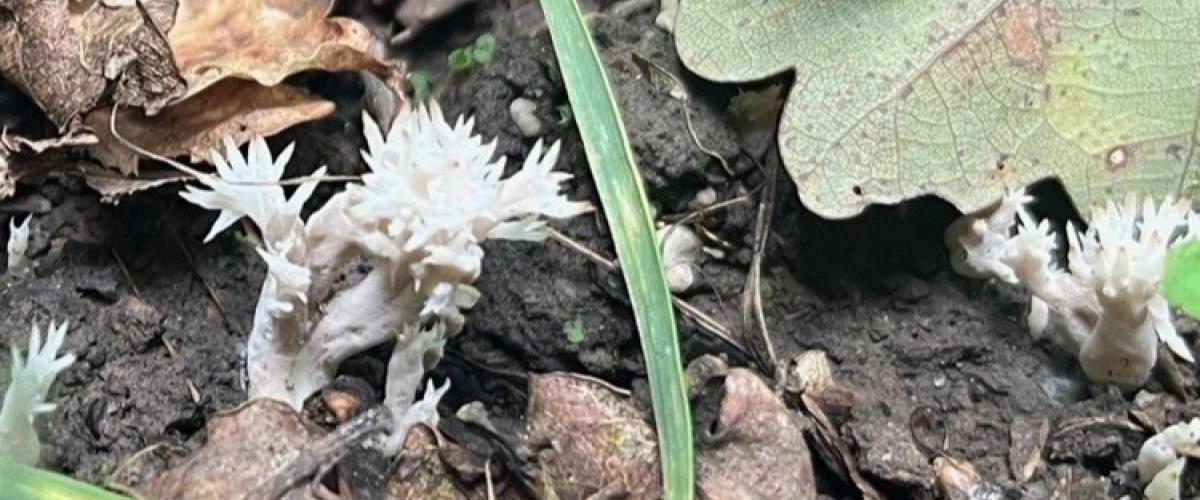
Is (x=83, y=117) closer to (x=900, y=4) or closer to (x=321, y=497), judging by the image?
(x=321, y=497)

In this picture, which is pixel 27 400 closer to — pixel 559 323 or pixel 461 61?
pixel 559 323

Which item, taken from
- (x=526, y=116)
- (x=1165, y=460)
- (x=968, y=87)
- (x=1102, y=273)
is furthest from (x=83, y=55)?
(x=1165, y=460)

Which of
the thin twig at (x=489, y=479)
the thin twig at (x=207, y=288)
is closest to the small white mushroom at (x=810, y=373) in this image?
the thin twig at (x=489, y=479)

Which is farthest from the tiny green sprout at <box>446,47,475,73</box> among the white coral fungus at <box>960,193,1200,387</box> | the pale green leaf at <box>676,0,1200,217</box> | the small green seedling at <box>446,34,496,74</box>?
the white coral fungus at <box>960,193,1200,387</box>

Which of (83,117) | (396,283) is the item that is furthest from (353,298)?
(83,117)

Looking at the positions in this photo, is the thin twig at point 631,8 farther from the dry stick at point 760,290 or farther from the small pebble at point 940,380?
the small pebble at point 940,380
